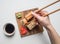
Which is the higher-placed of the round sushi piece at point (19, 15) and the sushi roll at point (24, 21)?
the round sushi piece at point (19, 15)

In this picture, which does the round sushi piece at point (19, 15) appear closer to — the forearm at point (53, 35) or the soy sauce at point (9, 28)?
the soy sauce at point (9, 28)

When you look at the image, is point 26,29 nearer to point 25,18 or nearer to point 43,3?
point 25,18

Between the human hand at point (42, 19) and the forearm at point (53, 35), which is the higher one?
the human hand at point (42, 19)

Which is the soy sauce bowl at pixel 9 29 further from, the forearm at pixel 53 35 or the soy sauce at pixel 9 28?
the forearm at pixel 53 35

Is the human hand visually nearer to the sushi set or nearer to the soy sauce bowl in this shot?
the sushi set

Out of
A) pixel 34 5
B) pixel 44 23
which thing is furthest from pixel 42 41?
pixel 34 5

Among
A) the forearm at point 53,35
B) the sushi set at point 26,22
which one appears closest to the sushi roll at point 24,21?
the sushi set at point 26,22

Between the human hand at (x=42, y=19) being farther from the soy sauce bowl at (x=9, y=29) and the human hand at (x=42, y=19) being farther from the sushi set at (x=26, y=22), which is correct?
the soy sauce bowl at (x=9, y=29)

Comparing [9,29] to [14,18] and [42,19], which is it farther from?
[42,19]

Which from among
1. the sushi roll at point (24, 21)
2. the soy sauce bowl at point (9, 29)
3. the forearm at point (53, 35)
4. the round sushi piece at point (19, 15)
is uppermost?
Result: the round sushi piece at point (19, 15)

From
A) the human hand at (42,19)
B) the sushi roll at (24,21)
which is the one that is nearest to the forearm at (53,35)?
the human hand at (42,19)

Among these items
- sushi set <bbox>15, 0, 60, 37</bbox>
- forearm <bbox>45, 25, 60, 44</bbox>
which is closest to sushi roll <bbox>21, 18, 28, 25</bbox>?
sushi set <bbox>15, 0, 60, 37</bbox>
